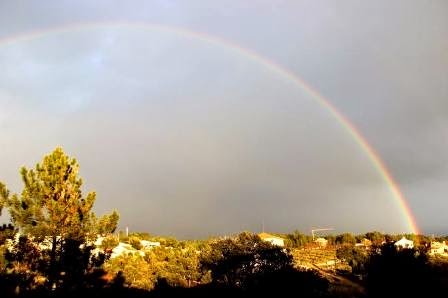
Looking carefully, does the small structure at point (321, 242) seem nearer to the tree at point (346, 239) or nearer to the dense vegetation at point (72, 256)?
the tree at point (346, 239)

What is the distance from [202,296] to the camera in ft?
110

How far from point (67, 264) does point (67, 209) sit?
10.5ft

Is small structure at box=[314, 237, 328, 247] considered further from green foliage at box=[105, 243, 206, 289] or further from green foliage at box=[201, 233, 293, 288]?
green foliage at box=[201, 233, 293, 288]

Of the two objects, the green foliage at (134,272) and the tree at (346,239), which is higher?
the tree at (346,239)

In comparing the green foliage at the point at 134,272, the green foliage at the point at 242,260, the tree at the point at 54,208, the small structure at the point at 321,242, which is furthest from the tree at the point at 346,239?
the tree at the point at 54,208

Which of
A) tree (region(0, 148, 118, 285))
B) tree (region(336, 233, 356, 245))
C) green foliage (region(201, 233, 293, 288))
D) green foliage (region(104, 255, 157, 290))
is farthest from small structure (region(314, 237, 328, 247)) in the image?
tree (region(0, 148, 118, 285))

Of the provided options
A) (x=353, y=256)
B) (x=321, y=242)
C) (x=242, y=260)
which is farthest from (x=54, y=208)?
(x=321, y=242)

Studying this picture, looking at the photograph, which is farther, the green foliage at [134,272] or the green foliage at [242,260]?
the green foliage at [242,260]

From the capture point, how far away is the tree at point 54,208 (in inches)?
993

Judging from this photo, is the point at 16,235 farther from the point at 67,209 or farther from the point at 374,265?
the point at 374,265

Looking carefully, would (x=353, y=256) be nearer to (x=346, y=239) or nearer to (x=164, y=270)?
(x=164, y=270)

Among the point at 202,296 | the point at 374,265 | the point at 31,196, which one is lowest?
the point at 202,296

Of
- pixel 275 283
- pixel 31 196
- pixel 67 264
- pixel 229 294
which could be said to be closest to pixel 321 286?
pixel 275 283

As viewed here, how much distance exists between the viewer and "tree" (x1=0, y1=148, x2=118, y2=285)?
25219mm
